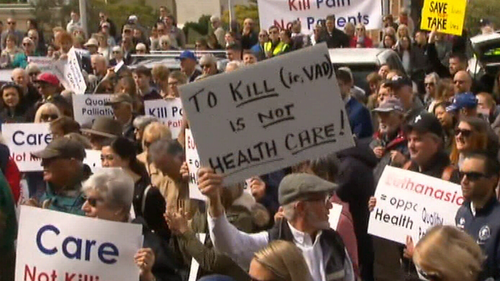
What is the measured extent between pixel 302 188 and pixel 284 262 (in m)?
0.97

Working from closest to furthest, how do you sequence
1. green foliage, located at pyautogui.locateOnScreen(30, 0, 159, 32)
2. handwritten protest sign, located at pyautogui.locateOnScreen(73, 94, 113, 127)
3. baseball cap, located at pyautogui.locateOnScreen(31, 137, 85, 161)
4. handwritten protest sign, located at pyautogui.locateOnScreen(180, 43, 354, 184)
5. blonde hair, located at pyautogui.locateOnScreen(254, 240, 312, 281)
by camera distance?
blonde hair, located at pyautogui.locateOnScreen(254, 240, 312, 281) < handwritten protest sign, located at pyautogui.locateOnScreen(180, 43, 354, 184) < baseball cap, located at pyautogui.locateOnScreen(31, 137, 85, 161) < handwritten protest sign, located at pyautogui.locateOnScreen(73, 94, 113, 127) < green foliage, located at pyautogui.locateOnScreen(30, 0, 159, 32)

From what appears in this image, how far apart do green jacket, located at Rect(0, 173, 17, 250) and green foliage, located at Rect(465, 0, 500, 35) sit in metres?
26.8

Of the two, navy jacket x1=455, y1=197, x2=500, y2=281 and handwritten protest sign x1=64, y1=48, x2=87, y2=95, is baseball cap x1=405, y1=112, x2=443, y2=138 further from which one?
handwritten protest sign x1=64, y1=48, x2=87, y2=95

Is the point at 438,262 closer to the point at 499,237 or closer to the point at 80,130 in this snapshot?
the point at 499,237

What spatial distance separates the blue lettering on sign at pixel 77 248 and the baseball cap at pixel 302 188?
3.12ft

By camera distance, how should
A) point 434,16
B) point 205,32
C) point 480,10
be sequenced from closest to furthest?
point 434,16 → point 480,10 → point 205,32

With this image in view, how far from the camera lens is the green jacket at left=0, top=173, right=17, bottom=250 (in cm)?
747

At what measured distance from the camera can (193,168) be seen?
27.5ft

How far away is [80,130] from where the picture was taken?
1034 centimetres

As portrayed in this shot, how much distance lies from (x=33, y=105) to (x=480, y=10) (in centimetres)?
2539

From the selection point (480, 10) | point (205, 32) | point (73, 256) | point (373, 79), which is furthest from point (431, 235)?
point (205, 32)

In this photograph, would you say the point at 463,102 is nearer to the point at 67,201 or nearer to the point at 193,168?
the point at 193,168

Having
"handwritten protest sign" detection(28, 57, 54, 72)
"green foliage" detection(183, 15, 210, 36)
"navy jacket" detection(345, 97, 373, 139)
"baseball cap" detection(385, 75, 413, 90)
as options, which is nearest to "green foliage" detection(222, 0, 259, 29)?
"green foliage" detection(183, 15, 210, 36)

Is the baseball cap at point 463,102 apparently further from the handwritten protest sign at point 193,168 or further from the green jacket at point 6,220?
the green jacket at point 6,220
